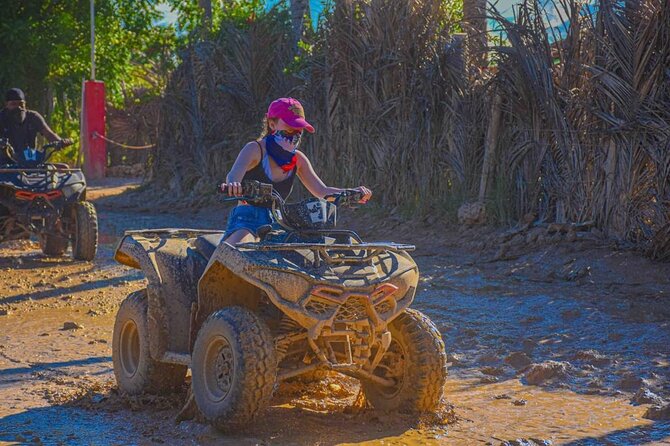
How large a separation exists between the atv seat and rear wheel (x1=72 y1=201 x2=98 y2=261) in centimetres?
571

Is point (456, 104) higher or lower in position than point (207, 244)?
higher

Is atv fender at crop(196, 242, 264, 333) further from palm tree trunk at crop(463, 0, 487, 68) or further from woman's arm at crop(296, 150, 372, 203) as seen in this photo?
palm tree trunk at crop(463, 0, 487, 68)

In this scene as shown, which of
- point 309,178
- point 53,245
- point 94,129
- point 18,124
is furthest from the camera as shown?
point 94,129

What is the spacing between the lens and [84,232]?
11.3 m

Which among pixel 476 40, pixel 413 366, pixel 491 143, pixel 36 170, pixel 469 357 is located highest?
pixel 476 40

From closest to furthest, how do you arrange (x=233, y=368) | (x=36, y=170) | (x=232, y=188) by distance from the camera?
(x=233, y=368), (x=232, y=188), (x=36, y=170)

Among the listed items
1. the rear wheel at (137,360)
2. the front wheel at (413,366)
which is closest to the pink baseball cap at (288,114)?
the front wheel at (413,366)

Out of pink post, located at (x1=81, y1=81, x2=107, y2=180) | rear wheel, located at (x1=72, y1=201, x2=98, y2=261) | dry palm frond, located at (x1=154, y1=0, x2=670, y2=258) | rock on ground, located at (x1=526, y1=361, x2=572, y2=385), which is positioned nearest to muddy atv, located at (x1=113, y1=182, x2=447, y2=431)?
rock on ground, located at (x1=526, y1=361, x2=572, y2=385)

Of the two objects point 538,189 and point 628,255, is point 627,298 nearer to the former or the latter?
point 628,255

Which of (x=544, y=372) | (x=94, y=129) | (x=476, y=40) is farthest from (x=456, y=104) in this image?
(x=94, y=129)

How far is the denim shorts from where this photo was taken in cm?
550

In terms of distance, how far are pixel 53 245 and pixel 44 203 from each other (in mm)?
791

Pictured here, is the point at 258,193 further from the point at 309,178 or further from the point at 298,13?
the point at 298,13

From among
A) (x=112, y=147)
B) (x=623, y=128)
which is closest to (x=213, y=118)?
(x=623, y=128)
